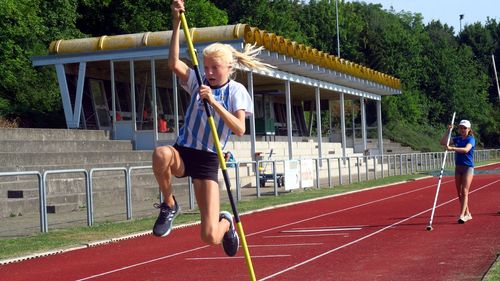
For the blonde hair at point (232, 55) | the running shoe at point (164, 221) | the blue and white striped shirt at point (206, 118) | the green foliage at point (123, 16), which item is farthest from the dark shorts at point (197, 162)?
the green foliage at point (123, 16)

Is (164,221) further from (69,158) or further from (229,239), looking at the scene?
(69,158)

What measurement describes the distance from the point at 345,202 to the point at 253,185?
691 centimetres

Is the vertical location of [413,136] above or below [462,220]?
above

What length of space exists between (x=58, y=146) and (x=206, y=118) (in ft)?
67.9

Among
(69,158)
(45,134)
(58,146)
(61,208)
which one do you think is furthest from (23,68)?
(61,208)

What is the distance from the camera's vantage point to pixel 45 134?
2712 cm

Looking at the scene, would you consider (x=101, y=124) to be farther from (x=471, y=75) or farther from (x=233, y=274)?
(x=471, y=75)

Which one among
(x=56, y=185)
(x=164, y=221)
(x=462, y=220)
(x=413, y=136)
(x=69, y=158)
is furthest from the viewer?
(x=413, y=136)

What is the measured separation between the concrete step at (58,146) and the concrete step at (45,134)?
1.31 ft

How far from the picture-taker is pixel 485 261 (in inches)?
435

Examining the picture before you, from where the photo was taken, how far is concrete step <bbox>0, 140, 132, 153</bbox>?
24.7 metres

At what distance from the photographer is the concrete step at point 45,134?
83.8ft

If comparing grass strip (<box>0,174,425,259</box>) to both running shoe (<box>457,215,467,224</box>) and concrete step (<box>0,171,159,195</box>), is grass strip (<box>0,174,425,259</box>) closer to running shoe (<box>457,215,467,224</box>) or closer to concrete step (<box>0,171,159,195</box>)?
concrete step (<box>0,171,159,195</box>)

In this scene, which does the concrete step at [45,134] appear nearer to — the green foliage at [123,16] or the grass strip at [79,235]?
the grass strip at [79,235]
